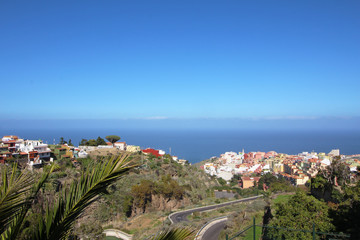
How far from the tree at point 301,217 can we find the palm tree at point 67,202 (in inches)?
295

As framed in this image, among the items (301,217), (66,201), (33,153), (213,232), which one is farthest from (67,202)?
(33,153)

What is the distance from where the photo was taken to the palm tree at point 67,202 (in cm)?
205

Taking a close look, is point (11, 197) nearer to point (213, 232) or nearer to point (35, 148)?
point (213, 232)

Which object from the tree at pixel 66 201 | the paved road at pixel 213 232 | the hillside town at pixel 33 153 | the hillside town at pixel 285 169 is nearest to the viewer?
the tree at pixel 66 201

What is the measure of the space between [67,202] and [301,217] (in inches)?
353

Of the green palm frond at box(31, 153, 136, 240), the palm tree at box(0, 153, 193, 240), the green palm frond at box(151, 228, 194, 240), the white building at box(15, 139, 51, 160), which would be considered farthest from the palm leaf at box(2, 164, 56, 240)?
the white building at box(15, 139, 51, 160)

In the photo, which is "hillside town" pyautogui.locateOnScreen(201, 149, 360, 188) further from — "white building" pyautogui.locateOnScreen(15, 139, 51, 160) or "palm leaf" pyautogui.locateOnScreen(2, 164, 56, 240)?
"palm leaf" pyautogui.locateOnScreen(2, 164, 56, 240)

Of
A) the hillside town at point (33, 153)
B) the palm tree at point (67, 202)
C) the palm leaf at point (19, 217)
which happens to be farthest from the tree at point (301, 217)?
the hillside town at point (33, 153)

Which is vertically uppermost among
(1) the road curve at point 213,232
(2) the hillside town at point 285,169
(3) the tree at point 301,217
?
(3) the tree at point 301,217

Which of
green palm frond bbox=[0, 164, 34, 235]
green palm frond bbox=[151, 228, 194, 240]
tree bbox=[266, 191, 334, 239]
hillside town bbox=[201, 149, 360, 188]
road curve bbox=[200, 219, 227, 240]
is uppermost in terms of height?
green palm frond bbox=[0, 164, 34, 235]

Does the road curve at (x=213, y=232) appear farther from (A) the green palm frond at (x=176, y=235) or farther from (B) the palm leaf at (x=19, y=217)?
(B) the palm leaf at (x=19, y=217)

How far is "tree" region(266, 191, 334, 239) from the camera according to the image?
8609 mm

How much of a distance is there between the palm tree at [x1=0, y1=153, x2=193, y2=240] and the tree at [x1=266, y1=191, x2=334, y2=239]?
7.48 meters

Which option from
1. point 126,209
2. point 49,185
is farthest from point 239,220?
point 49,185
